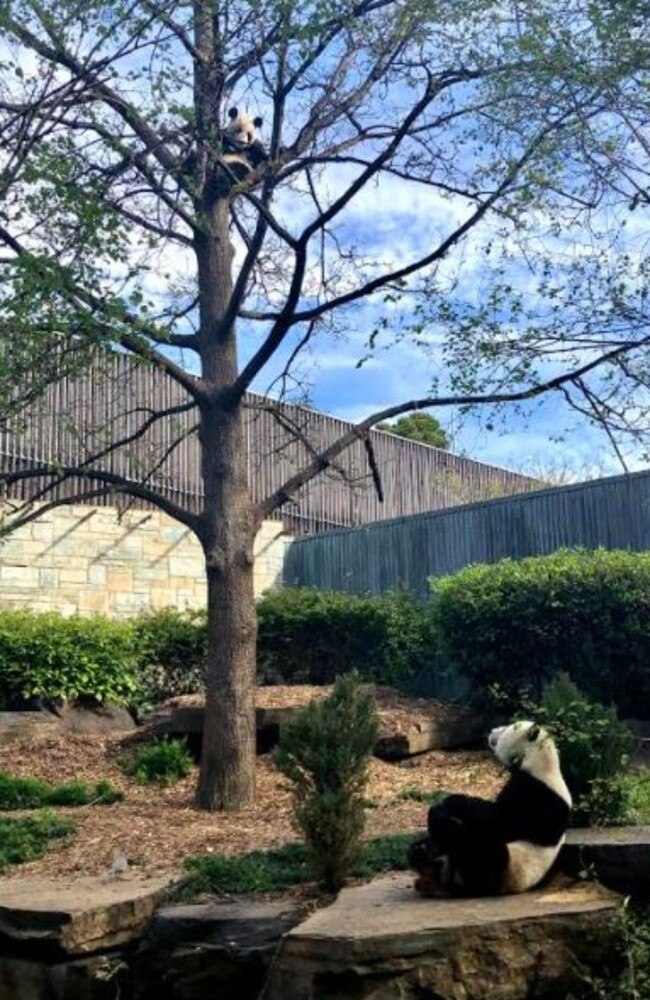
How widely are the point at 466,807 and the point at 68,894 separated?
2371mm

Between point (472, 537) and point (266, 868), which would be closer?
point (266, 868)

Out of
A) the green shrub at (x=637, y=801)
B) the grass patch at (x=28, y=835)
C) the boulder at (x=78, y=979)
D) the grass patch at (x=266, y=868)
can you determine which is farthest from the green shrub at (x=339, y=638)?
the boulder at (x=78, y=979)

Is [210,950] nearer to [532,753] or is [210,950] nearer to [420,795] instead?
[532,753]

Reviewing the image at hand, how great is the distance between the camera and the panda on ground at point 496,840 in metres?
5.75

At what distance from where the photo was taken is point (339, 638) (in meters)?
14.6

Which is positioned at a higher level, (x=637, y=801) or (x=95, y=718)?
(x=95, y=718)

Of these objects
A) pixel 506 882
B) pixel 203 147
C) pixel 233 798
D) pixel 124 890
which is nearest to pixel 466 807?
pixel 506 882

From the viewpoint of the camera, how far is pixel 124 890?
673 cm

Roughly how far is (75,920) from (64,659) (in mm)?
7867

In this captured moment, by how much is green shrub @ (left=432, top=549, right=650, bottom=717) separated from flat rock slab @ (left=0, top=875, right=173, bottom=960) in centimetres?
600

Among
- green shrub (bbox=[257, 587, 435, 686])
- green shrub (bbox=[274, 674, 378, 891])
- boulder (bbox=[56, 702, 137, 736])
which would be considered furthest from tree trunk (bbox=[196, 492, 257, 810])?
green shrub (bbox=[257, 587, 435, 686])

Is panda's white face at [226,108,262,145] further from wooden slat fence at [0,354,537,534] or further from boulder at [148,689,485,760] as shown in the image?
boulder at [148,689,485,760]

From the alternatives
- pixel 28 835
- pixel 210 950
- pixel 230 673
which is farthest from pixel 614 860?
pixel 28 835

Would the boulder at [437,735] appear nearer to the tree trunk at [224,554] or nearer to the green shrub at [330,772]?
the tree trunk at [224,554]
